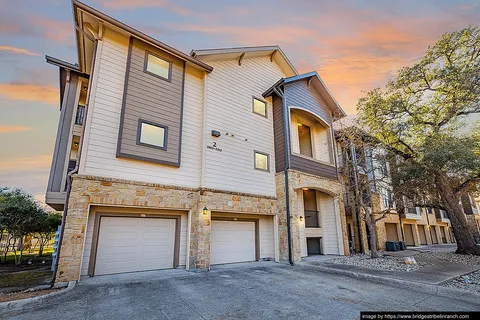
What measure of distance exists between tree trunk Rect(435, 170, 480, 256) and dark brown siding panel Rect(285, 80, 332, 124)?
6.66 meters

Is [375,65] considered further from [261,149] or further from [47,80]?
[47,80]

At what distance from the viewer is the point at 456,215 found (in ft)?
38.9

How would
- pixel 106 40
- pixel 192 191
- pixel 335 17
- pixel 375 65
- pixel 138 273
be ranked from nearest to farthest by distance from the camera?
pixel 138 273 → pixel 106 40 → pixel 192 191 → pixel 335 17 → pixel 375 65

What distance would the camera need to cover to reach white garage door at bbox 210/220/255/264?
29.8 ft

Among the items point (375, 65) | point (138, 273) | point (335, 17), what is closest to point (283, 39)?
point (335, 17)

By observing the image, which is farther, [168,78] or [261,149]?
[261,149]

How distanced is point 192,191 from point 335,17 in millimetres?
9712

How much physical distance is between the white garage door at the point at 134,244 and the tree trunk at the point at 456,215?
13672 mm

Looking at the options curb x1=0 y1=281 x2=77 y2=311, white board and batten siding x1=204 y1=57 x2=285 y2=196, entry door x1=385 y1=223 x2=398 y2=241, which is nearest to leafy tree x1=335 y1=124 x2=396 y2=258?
white board and batten siding x1=204 y1=57 x2=285 y2=196

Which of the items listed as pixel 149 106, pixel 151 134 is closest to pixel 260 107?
pixel 149 106

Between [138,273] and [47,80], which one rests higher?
[47,80]

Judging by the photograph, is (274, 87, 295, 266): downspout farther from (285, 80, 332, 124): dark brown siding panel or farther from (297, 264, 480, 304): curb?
(297, 264, 480, 304): curb

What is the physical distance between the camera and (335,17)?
9773mm

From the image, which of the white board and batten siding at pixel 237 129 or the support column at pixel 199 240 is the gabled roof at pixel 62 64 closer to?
the white board and batten siding at pixel 237 129
